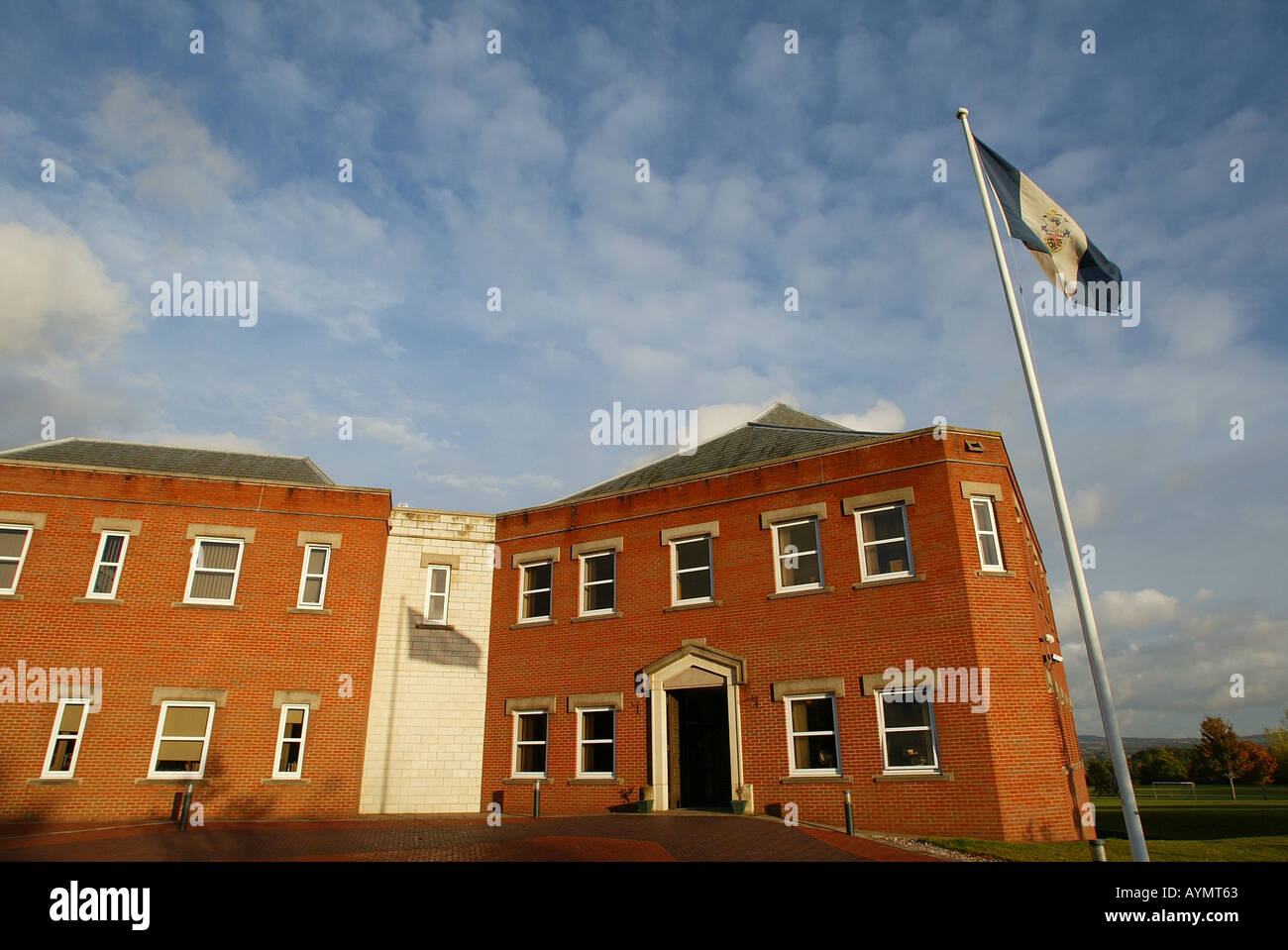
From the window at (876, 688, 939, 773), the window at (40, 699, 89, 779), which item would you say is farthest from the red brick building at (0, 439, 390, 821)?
the window at (876, 688, 939, 773)

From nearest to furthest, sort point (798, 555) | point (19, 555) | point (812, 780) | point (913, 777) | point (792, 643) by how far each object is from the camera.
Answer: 1. point (913, 777)
2. point (812, 780)
3. point (792, 643)
4. point (798, 555)
5. point (19, 555)

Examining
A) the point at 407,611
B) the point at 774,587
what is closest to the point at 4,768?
the point at 407,611

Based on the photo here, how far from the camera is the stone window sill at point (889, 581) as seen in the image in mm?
16766

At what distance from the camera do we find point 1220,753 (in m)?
67.3

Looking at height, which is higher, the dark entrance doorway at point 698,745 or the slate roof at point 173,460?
the slate roof at point 173,460

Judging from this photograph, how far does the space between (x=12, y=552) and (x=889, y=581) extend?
72.8 feet

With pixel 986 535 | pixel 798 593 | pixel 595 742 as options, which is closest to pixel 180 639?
pixel 595 742

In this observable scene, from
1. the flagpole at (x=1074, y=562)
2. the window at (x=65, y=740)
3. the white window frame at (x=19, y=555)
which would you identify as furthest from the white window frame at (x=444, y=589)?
the flagpole at (x=1074, y=562)

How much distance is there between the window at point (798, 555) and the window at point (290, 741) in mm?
12843

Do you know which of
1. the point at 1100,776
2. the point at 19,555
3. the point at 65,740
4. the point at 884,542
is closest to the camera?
the point at 884,542

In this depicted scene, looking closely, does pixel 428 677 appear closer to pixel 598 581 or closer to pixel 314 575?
pixel 314 575

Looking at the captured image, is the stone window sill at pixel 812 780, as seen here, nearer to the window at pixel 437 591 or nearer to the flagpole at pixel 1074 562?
the flagpole at pixel 1074 562

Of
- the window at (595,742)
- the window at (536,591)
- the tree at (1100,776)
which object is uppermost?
the window at (536,591)
